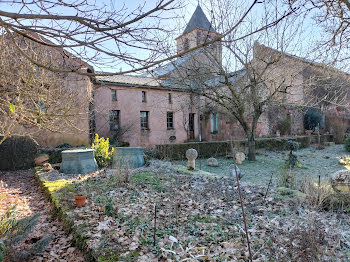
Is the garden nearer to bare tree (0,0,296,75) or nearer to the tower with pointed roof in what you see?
bare tree (0,0,296,75)

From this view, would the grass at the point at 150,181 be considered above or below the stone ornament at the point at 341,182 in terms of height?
below

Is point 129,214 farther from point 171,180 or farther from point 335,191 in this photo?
point 335,191

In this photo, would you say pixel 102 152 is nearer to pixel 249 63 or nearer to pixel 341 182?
pixel 249 63

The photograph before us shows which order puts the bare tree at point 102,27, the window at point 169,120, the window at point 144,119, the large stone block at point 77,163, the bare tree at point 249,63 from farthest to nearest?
the window at point 169,120 < the window at point 144,119 < the bare tree at point 249,63 < the large stone block at point 77,163 < the bare tree at point 102,27

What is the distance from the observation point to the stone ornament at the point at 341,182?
412 cm

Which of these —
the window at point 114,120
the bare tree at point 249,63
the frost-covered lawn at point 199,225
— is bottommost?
the frost-covered lawn at point 199,225

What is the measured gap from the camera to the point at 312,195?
3.81 meters

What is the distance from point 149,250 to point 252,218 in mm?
1467

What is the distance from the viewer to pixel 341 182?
13.9 ft

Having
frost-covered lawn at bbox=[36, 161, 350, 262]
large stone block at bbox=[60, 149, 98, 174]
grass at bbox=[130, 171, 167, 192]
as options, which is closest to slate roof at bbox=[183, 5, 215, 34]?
grass at bbox=[130, 171, 167, 192]

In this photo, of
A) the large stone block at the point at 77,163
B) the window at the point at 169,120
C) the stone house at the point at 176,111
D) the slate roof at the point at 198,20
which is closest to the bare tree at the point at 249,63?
the stone house at the point at 176,111

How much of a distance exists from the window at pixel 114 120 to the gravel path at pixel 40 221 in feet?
24.9

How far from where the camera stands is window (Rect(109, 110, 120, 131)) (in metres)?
15.0

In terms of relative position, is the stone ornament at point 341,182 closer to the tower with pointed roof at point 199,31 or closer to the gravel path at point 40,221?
the gravel path at point 40,221
